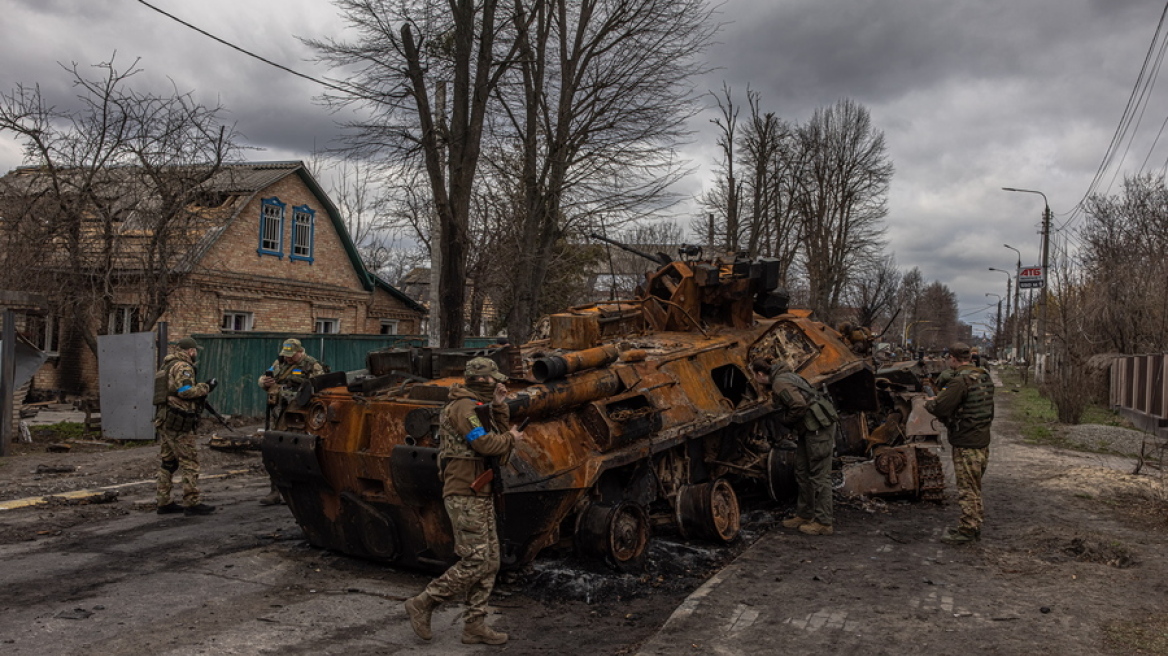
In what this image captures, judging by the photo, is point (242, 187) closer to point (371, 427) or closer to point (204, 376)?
point (204, 376)

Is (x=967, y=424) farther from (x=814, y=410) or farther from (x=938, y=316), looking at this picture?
(x=938, y=316)

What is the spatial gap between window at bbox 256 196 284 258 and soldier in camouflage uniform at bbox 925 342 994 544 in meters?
18.8

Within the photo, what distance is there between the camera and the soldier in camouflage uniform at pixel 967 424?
26.5 ft

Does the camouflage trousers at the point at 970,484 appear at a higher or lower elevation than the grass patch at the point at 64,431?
higher

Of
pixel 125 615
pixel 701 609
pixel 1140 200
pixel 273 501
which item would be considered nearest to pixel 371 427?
pixel 125 615

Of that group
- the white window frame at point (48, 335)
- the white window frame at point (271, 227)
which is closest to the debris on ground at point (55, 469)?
the white window frame at point (48, 335)

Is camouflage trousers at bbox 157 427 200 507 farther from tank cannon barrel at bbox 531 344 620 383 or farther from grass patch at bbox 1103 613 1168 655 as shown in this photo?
grass patch at bbox 1103 613 1168 655

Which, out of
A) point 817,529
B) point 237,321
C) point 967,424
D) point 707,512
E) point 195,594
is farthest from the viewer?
point 237,321

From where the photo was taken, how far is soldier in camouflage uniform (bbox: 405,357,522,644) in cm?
541

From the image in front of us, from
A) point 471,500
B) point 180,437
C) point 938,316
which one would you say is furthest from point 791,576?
point 938,316

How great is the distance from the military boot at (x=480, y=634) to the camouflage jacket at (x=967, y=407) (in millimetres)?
5044

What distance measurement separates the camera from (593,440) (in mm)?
6863

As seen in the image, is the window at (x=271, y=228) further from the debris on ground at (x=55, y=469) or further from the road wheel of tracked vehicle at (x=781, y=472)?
the road wheel of tracked vehicle at (x=781, y=472)

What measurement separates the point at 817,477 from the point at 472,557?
441 cm
